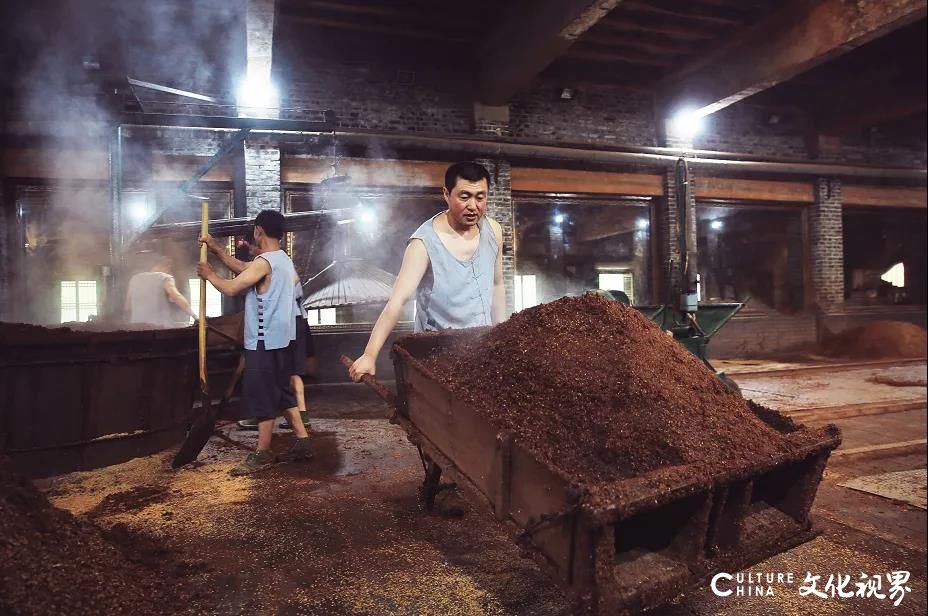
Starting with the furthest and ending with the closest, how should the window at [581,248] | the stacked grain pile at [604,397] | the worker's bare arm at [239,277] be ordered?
the window at [581,248]
the worker's bare arm at [239,277]
the stacked grain pile at [604,397]

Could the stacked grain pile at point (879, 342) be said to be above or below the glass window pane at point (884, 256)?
below

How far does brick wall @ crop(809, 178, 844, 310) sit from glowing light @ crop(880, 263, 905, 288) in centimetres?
220

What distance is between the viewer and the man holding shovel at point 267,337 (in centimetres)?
433

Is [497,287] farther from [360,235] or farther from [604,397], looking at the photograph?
[360,235]

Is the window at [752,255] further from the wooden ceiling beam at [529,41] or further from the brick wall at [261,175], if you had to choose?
the brick wall at [261,175]

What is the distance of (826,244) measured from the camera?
11.5 m

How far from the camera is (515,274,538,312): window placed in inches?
391

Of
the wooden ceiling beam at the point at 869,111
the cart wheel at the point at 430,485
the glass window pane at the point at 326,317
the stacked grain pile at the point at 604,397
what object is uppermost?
the wooden ceiling beam at the point at 869,111

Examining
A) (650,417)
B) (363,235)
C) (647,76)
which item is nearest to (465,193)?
(650,417)

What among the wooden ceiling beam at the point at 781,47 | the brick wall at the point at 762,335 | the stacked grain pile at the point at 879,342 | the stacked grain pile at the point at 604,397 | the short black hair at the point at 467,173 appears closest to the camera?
the stacked grain pile at the point at 604,397

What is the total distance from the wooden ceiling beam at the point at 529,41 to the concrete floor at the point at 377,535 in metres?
5.56

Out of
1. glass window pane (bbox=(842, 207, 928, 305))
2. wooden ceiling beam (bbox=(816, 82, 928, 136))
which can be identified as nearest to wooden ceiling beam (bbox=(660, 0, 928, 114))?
wooden ceiling beam (bbox=(816, 82, 928, 136))

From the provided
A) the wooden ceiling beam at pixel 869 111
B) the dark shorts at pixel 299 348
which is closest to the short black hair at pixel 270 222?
the dark shorts at pixel 299 348

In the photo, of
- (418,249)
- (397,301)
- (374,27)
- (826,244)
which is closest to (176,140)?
(374,27)
